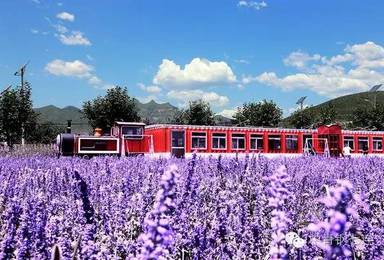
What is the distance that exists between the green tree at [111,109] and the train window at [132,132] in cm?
2547

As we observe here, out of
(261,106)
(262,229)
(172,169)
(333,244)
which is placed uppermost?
(261,106)

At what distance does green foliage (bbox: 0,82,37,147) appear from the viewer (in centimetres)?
3631

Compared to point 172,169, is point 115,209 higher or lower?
lower

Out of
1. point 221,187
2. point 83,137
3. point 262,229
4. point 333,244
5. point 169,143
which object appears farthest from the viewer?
point 169,143

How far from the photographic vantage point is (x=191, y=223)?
12.4ft

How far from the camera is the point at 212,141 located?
2923 cm

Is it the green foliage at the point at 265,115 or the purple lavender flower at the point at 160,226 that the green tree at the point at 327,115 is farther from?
the purple lavender flower at the point at 160,226

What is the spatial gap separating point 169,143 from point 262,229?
2483 centimetres

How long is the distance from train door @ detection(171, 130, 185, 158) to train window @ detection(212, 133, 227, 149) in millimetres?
1981

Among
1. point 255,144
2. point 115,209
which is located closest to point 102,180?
point 115,209

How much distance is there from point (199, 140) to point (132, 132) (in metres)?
4.57

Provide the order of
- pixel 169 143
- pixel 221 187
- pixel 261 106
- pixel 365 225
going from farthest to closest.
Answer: pixel 261 106, pixel 169 143, pixel 221 187, pixel 365 225

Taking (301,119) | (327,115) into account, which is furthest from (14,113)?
(327,115)

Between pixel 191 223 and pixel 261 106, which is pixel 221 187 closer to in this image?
pixel 191 223
